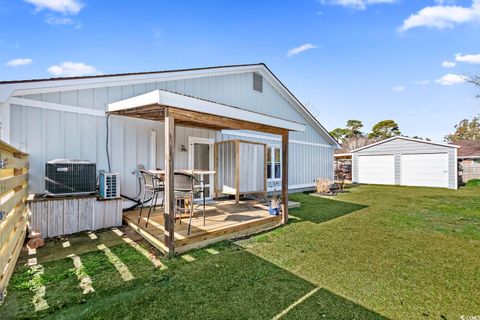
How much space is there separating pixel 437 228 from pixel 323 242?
3.16 m

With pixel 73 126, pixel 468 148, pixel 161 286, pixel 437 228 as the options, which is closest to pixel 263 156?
pixel 437 228

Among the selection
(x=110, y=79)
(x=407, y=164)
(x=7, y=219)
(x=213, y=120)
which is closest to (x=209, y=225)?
(x=213, y=120)

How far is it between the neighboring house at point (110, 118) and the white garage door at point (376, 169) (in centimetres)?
1173

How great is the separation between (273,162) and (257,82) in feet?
11.0

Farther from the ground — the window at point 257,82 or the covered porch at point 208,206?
the window at point 257,82

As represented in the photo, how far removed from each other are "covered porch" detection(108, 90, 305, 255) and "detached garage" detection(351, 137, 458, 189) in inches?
519

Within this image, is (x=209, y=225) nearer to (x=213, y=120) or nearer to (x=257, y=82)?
(x=213, y=120)

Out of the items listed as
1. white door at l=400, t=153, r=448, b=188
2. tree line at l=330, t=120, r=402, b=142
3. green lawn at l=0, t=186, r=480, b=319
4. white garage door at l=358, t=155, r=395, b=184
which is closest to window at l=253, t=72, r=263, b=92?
green lawn at l=0, t=186, r=480, b=319

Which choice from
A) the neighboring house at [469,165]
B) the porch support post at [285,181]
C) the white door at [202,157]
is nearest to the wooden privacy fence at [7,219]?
the white door at [202,157]

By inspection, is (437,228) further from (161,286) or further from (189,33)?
(189,33)

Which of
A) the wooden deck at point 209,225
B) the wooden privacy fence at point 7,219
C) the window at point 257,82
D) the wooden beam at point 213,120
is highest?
the window at point 257,82

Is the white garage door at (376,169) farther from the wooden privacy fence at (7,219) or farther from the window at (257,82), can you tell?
the wooden privacy fence at (7,219)

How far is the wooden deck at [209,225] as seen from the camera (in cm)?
373

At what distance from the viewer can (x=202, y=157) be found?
7133 mm
